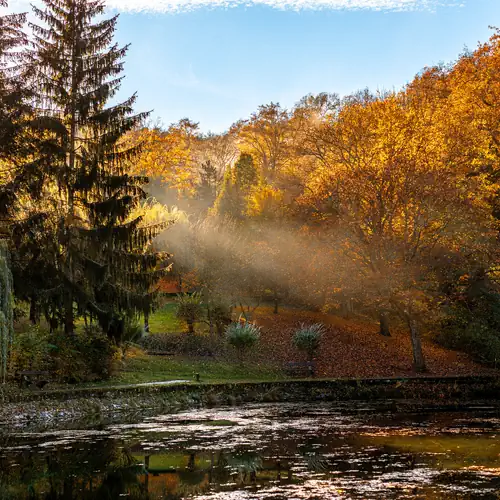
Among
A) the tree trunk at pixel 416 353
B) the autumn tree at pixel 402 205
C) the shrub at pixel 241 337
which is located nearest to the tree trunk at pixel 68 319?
the shrub at pixel 241 337

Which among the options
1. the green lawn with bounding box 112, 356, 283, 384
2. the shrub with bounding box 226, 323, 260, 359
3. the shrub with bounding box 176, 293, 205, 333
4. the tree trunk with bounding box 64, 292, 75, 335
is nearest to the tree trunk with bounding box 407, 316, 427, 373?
the green lawn with bounding box 112, 356, 283, 384

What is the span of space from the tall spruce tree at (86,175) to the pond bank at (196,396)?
493 centimetres

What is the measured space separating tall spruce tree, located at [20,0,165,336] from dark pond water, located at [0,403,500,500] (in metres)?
7.89

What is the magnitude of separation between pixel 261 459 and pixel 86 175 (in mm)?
16121

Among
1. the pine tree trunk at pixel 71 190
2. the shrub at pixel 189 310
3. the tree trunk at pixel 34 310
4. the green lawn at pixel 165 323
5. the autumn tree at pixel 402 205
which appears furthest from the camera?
the green lawn at pixel 165 323

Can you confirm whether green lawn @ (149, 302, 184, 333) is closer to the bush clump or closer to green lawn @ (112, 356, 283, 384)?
green lawn @ (112, 356, 283, 384)

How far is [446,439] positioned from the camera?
1573 centimetres

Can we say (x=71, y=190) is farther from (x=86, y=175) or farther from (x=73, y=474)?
(x=73, y=474)

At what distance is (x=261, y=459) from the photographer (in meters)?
13.4

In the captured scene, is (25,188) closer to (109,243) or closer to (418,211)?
(109,243)

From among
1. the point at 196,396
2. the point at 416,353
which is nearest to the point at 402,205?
the point at 416,353

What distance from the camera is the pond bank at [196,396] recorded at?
62.8ft

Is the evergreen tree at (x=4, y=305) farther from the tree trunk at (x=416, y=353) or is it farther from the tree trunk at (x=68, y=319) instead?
the tree trunk at (x=416, y=353)

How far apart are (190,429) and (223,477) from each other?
5658mm
